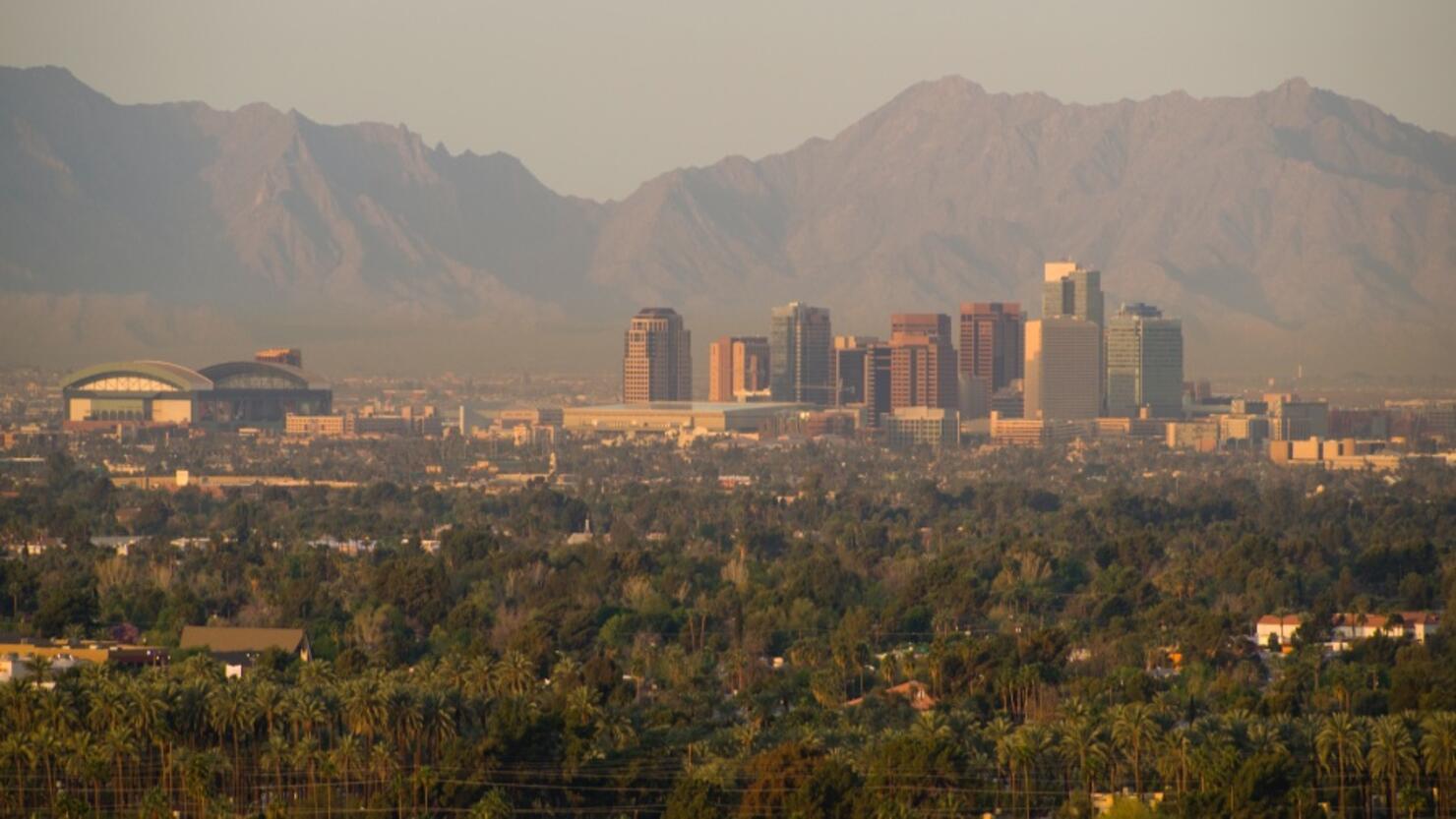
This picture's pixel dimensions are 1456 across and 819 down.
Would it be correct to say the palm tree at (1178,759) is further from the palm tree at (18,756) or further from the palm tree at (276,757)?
the palm tree at (18,756)

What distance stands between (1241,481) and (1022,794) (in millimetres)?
121489

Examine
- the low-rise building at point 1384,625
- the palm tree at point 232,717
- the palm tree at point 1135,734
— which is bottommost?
the low-rise building at point 1384,625

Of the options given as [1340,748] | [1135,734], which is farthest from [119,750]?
[1340,748]

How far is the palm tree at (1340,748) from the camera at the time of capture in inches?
2143

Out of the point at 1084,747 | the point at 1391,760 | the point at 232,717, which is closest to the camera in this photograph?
the point at 1391,760

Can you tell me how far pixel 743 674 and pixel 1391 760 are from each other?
21031 mm

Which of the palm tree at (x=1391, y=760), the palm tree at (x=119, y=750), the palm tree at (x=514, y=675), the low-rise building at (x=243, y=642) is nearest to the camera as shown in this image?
the palm tree at (x=1391, y=760)

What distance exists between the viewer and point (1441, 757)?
177 feet

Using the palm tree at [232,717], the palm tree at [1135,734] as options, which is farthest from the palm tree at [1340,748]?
the palm tree at [232,717]

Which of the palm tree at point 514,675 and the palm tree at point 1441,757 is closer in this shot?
the palm tree at point 1441,757

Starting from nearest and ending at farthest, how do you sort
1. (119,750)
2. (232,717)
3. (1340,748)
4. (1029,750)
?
(119,750) → (1340,748) → (1029,750) → (232,717)

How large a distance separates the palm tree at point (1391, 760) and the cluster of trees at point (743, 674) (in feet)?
0.21

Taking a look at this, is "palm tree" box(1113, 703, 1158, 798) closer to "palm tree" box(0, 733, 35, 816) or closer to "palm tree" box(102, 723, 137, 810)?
"palm tree" box(102, 723, 137, 810)

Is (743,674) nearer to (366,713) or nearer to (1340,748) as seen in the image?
(366,713)
